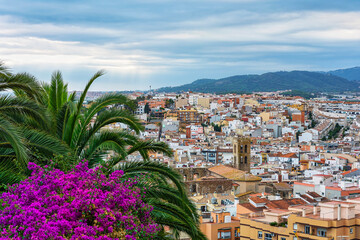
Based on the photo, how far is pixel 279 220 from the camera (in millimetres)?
20828

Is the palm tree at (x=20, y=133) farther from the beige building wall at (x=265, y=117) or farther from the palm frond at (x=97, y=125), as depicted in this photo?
the beige building wall at (x=265, y=117)

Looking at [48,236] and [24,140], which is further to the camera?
[24,140]

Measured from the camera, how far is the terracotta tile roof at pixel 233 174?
115 ft

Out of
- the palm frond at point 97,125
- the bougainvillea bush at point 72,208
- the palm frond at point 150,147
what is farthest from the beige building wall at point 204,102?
the bougainvillea bush at point 72,208

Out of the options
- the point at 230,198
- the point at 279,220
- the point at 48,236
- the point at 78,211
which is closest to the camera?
the point at 48,236

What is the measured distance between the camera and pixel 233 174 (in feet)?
126

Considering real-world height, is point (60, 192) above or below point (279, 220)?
above

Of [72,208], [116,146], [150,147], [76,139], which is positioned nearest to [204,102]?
[150,147]

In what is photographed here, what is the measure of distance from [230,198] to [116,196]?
80.1 feet

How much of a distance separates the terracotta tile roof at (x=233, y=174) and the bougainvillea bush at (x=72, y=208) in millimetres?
28571

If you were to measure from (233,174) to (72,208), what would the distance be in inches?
1293

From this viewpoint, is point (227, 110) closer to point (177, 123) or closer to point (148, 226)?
point (177, 123)

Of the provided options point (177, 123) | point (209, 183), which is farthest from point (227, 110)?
point (209, 183)

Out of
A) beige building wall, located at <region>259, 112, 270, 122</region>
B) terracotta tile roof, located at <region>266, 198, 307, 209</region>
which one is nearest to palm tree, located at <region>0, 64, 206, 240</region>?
terracotta tile roof, located at <region>266, 198, 307, 209</region>
